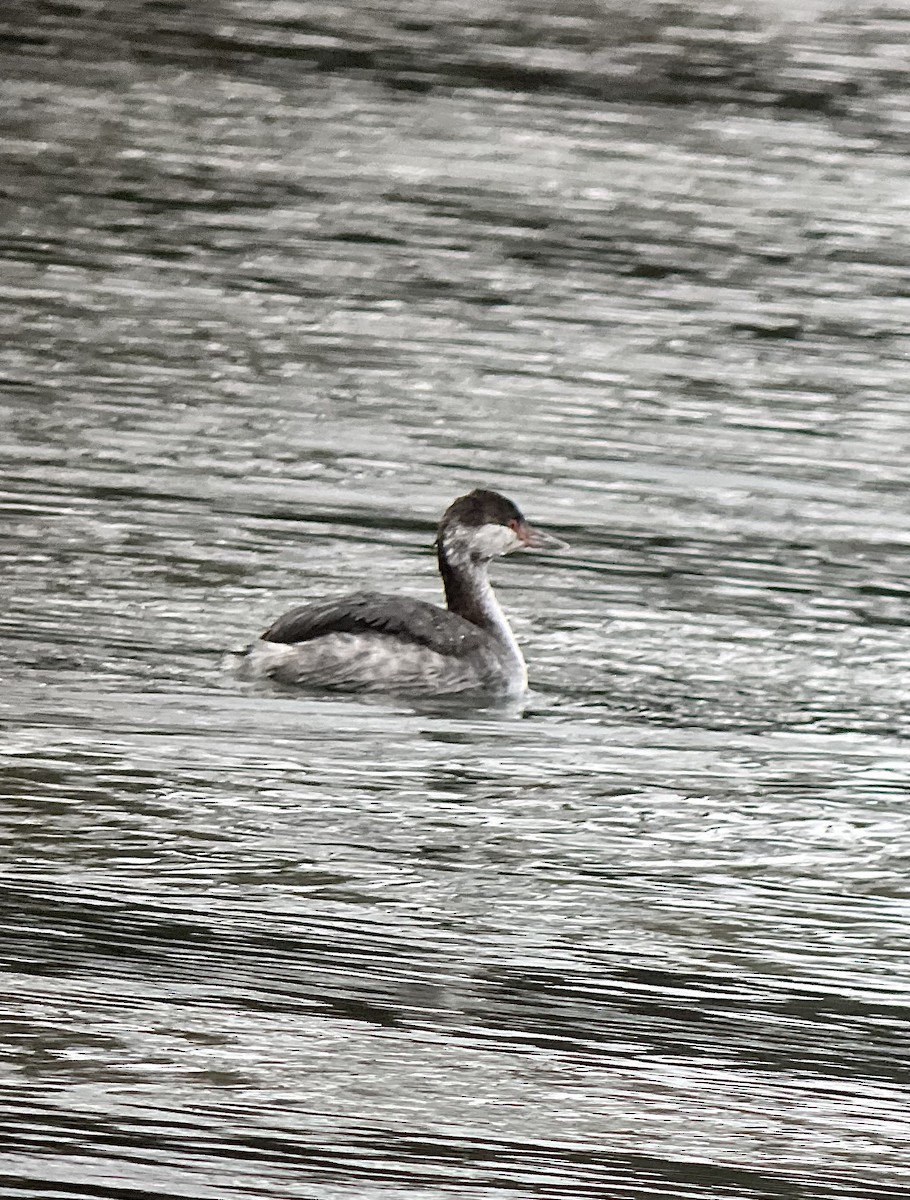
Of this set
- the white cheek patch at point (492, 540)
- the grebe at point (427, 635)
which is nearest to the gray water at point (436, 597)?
the grebe at point (427, 635)

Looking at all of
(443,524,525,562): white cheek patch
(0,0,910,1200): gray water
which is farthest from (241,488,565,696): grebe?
(0,0,910,1200): gray water

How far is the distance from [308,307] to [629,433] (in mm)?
3382

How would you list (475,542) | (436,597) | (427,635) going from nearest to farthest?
(427,635)
(475,542)
(436,597)

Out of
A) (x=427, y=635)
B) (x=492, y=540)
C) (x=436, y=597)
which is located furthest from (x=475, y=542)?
(x=436, y=597)

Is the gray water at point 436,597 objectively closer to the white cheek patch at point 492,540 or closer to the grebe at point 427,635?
the grebe at point 427,635

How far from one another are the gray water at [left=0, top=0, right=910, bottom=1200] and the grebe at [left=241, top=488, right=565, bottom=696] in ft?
0.62

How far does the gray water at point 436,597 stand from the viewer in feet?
24.6

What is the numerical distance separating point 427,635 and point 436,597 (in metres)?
1.33

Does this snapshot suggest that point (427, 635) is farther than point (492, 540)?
No

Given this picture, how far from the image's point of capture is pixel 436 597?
1349 centimetres

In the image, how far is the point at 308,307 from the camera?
19172 millimetres

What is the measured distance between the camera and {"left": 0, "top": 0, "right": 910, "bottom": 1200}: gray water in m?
7.49

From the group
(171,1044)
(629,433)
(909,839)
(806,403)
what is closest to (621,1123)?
(171,1044)

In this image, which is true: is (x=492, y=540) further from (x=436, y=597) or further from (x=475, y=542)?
(x=436, y=597)
